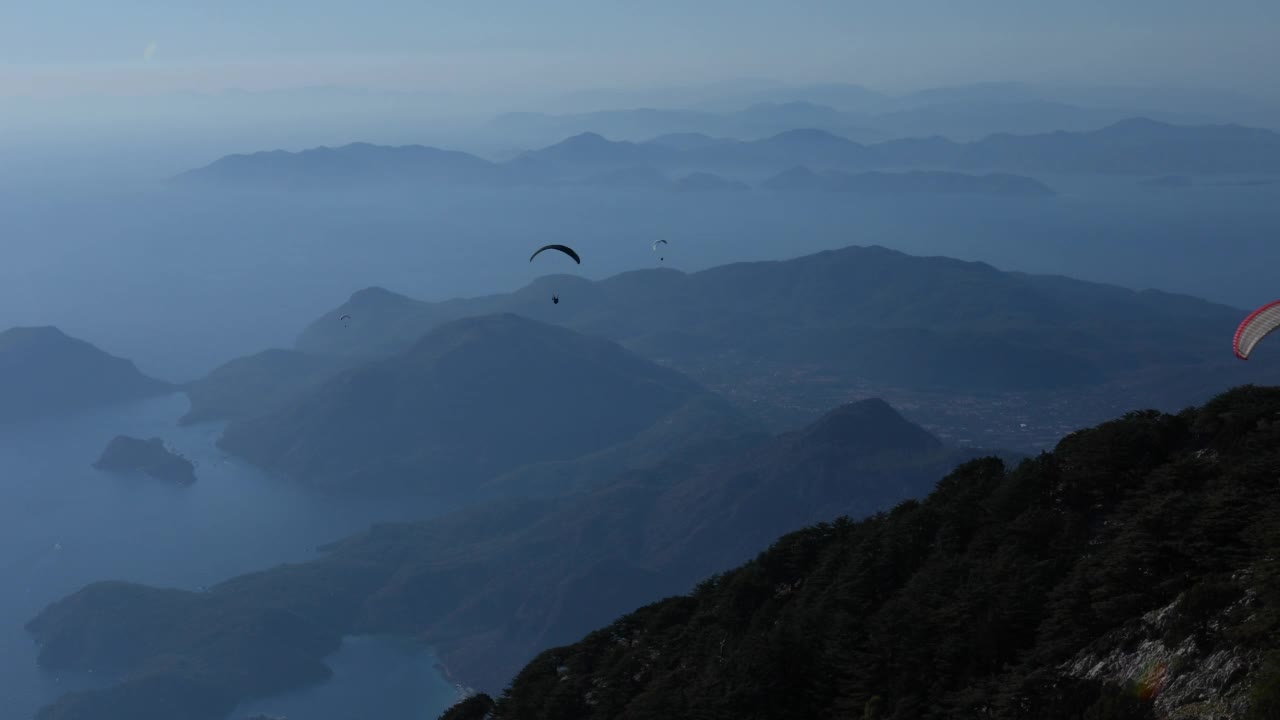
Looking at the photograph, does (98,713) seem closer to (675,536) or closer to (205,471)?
(675,536)

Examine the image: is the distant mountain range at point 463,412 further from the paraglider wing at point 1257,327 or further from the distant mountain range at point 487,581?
the paraglider wing at point 1257,327

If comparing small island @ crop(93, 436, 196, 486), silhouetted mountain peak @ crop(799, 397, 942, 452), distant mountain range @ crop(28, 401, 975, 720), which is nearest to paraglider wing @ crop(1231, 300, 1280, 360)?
distant mountain range @ crop(28, 401, 975, 720)

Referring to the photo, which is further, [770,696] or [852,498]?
[852,498]

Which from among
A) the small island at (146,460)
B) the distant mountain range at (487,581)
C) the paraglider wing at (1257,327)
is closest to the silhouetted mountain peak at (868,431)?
the distant mountain range at (487,581)

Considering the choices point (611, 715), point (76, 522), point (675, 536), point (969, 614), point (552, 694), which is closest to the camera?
point (969, 614)

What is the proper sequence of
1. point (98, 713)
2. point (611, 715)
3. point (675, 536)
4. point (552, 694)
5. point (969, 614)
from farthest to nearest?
point (675, 536) → point (98, 713) → point (552, 694) → point (611, 715) → point (969, 614)

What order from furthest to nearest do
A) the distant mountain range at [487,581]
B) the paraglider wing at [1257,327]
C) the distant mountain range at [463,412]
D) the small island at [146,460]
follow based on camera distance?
1. the distant mountain range at [463,412]
2. the small island at [146,460]
3. the distant mountain range at [487,581]
4. the paraglider wing at [1257,327]

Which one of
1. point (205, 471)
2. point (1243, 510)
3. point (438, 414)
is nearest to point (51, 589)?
point (205, 471)
